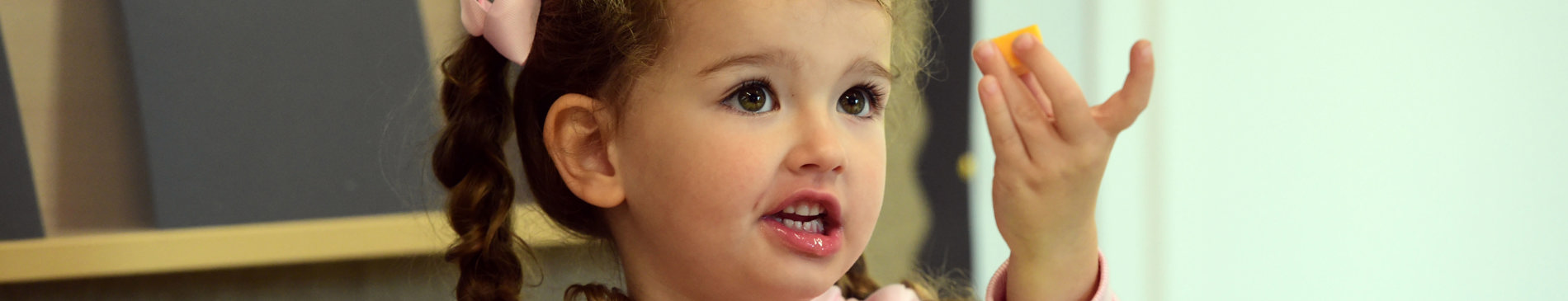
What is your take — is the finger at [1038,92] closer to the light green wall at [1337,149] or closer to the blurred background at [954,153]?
the blurred background at [954,153]

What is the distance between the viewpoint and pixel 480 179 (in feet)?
2.54

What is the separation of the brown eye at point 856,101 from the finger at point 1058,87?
0.13 meters

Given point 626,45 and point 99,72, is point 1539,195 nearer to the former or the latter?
point 626,45

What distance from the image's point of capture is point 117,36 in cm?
91

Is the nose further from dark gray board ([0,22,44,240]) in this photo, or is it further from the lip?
dark gray board ([0,22,44,240])

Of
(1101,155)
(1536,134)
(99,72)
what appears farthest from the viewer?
(1536,134)

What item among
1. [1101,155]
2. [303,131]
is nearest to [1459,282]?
[1101,155]

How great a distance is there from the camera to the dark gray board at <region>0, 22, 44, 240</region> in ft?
2.90

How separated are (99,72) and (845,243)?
68 centimetres

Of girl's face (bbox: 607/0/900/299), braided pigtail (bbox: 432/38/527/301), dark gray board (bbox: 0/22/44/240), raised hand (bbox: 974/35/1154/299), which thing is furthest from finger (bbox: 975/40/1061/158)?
dark gray board (bbox: 0/22/44/240)

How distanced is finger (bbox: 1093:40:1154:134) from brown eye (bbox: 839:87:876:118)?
158mm

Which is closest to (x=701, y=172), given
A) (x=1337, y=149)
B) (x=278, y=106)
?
(x=278, y=106)

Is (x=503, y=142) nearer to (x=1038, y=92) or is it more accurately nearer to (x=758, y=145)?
(x=758, y=145)

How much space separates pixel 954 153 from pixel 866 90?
49 centimetres
